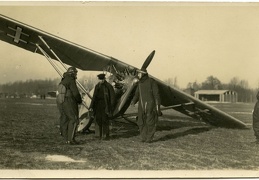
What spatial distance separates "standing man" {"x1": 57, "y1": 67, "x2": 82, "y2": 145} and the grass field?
0.43 m

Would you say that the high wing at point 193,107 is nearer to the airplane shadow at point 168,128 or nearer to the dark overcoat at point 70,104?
the airplane shadow at point 168,128

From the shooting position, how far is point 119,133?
29.0ft

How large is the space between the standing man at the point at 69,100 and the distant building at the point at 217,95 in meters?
2.93

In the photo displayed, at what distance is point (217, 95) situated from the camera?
9.42 meters

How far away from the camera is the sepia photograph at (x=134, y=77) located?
765cm

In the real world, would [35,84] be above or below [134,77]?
below

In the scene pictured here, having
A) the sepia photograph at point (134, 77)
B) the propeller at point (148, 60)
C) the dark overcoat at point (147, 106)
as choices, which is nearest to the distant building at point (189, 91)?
the sepia photograph at point (134, 77)

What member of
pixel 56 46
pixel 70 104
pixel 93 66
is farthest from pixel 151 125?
pixel 56 46

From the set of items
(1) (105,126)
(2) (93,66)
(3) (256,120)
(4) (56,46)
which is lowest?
(1) (105,126)

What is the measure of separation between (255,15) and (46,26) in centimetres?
486

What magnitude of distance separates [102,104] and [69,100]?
2.72 ft

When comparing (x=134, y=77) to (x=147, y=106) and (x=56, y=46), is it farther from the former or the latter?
(x=56, y=46)

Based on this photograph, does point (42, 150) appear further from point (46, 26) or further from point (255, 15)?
point (255, 15)

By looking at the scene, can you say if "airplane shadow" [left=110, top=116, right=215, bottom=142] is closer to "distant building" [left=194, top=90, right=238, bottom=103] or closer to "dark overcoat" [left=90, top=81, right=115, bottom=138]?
"dark overcoat" [left=90, top=81, right=115, bottom=138]
